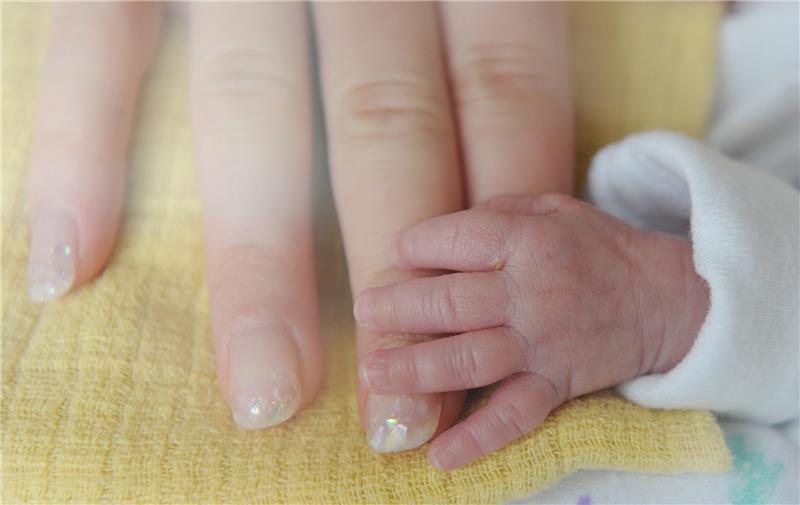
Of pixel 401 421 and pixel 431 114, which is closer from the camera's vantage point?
pixel 401 421

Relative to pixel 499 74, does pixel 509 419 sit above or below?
below

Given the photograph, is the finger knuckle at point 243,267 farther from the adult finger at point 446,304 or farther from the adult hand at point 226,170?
the adult finger at point 446,304

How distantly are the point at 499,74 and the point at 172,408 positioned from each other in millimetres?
448

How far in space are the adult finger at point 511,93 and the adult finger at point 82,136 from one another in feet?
1.11

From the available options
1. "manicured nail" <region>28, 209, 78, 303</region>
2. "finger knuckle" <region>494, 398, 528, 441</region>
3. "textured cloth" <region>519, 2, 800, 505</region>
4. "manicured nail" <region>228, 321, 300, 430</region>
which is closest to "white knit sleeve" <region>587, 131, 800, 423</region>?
"textured cloth" <region>519, 2, 800, 505</region>

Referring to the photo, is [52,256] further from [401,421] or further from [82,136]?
[401,421]

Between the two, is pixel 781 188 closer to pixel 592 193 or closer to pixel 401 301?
pixel 592 193

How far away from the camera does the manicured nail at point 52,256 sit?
660mm

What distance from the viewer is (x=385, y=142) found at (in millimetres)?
691

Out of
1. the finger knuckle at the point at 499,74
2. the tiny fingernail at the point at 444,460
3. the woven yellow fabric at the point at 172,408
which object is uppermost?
the finger knuckle at the point at 499,74

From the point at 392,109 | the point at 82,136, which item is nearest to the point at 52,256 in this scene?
the point at 82,136

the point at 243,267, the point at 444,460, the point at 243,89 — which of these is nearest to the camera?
the point at 444,460

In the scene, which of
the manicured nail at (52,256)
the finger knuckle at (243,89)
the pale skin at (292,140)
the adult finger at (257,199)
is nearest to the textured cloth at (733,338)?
the pale skin at (292,140)

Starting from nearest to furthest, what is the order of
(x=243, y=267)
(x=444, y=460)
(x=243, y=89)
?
(x=444, y=460), (x=243, y=267), (x=243, y=89)
